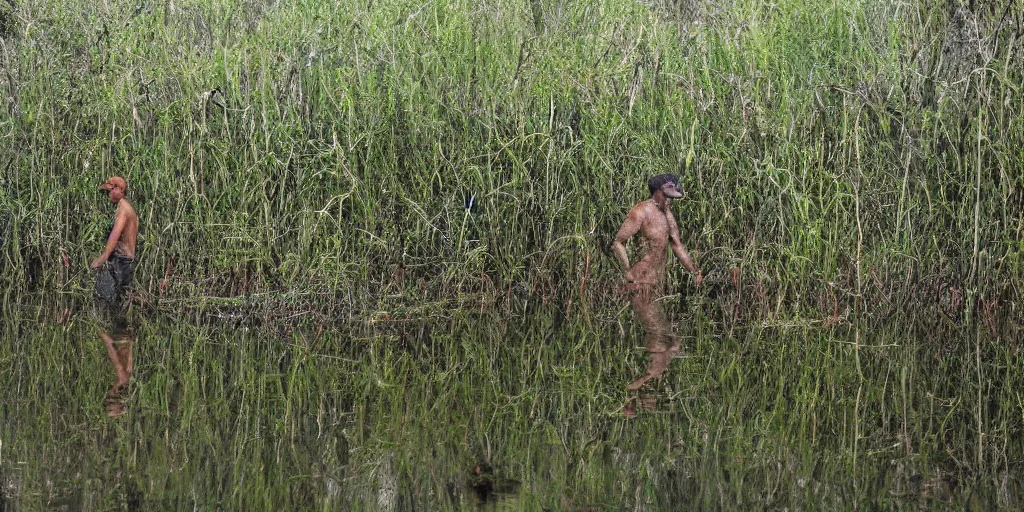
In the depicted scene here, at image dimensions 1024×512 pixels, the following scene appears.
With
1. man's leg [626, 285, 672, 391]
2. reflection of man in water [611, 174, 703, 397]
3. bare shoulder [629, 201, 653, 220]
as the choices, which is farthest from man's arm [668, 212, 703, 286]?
man's leg [626, 285, 672, 391]

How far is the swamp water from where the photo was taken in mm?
4078

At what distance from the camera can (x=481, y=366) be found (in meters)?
6.05

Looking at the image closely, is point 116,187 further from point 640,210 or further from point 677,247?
point 677,247

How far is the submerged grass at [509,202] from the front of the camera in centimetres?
581

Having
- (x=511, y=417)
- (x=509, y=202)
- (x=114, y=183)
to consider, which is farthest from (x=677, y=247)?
(x=114, y=183)

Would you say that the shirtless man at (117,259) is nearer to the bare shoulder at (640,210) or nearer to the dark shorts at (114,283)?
the dark shorts at (114,283)

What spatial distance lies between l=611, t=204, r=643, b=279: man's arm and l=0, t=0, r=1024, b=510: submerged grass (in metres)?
0.24

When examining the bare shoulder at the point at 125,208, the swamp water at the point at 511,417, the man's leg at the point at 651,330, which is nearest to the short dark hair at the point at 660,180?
the man's leg at the point at 651,330

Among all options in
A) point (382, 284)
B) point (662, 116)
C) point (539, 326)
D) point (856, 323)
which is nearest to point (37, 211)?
point (382, 284)

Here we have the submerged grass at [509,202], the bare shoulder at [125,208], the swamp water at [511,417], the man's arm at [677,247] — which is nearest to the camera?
the swamp water at [511,417]

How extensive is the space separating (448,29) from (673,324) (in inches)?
92.4

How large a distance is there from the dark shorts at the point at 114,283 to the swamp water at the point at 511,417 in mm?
292

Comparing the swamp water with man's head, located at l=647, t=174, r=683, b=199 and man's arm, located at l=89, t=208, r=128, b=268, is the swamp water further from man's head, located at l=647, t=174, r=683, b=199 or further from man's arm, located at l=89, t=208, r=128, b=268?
man's head, located at l=647, t=174, r=683, b=199

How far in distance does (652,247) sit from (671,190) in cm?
34
